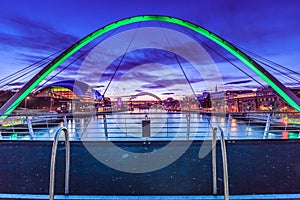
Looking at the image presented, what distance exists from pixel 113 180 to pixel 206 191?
1.54 metres

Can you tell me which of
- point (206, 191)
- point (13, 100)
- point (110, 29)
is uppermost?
point (110, 29)

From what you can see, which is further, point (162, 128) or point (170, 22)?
point (162, 128)

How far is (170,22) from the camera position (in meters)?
12.5

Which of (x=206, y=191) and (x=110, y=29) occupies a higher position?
(x=110, y=29)

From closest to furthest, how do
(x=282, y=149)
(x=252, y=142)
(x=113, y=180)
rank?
(x=113, y=180) → (x=282, y=149) → (x=252, y=142)

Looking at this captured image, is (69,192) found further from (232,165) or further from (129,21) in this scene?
(129,21)

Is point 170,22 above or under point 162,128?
above

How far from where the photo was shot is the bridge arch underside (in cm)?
888

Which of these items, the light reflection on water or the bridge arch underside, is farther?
the bridge arch underside

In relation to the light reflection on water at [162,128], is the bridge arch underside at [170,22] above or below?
above

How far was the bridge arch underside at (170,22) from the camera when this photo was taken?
888 cm

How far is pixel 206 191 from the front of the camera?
3.25 m

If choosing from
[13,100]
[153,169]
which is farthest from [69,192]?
[13,100]

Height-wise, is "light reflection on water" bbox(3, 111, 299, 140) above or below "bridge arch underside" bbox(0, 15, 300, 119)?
below
